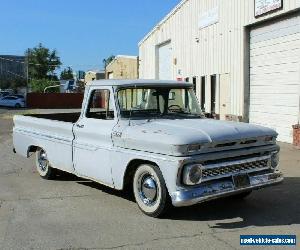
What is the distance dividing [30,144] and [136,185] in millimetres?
3645

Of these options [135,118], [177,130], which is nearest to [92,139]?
[135,118]

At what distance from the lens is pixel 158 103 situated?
811cm

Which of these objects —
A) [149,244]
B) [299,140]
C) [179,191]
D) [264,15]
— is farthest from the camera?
[264,15]

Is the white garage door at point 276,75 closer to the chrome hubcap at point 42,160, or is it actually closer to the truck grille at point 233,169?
the chrome hubcap at point 42,160

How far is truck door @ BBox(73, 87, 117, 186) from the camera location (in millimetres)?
7527

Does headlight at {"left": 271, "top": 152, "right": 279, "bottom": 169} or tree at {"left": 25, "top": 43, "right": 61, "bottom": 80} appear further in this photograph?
tree at {"left": 25, "top": 43, "right": 61, "bottom": 80}

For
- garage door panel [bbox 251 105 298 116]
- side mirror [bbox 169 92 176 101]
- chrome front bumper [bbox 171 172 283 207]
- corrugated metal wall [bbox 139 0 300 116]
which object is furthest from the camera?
corrugated metal wall [bbox 139 0 300 116]

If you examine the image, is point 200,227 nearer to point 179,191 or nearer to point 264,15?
point 179,191

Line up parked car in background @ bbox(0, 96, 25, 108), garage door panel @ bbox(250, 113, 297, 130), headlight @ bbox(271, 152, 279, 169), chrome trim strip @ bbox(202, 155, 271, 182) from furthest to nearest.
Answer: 1. parked car in background @ bbox(0, 96, 25, 108)
2. garage door panel @ bbox(250, 113, 297, 130)
3. headlight @ bbox(271, 152, 279, 169)
4. chrome trim strip @ bbox(202, 155, 271, 182)

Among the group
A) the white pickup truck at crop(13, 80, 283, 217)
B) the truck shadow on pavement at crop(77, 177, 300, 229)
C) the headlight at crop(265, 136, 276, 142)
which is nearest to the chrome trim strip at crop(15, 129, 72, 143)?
the white pickup truck at crop(13, 80, 283, 217)

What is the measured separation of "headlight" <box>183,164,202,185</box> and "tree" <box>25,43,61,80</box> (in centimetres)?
10160

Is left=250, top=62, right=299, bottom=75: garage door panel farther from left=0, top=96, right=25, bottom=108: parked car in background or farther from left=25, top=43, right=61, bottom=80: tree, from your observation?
left=25, top=43, right=61, bottom=80: tree

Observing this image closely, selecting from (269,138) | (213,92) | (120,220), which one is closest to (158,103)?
(269,138)

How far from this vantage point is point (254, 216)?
6824 mm
